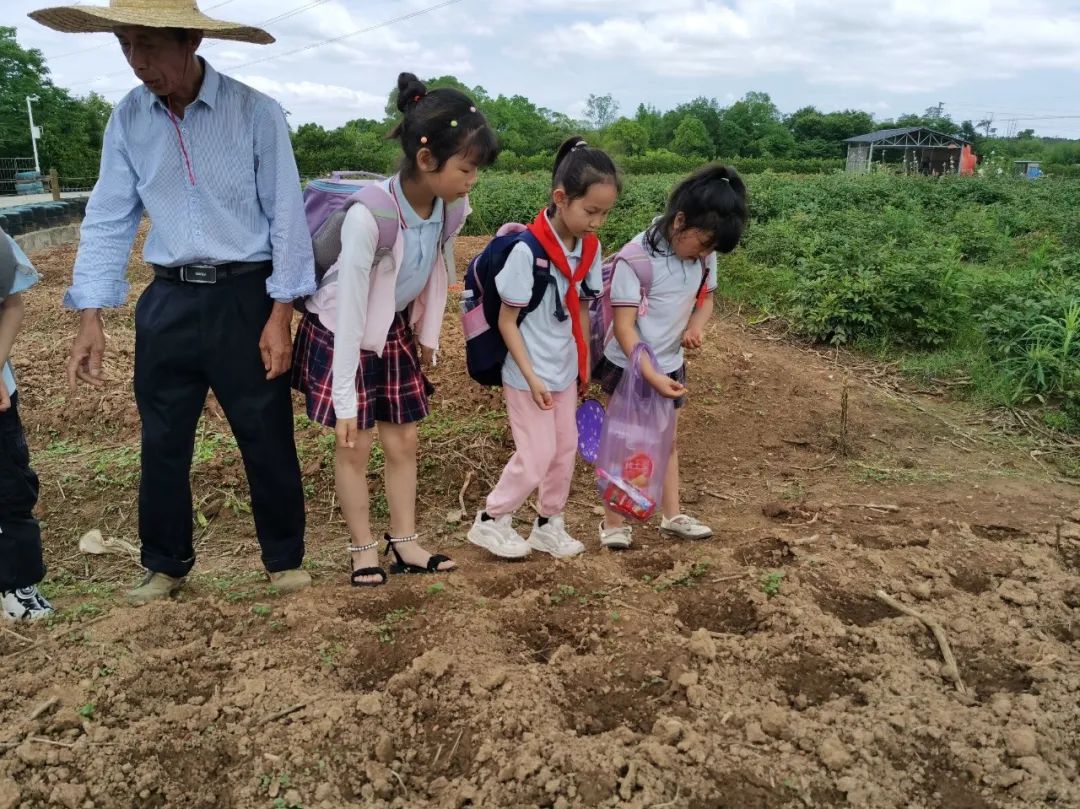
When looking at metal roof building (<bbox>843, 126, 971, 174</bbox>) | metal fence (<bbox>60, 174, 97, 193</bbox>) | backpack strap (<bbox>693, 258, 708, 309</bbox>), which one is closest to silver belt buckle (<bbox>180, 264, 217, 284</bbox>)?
backpack strap (<bbox>693, 258, 708, 309</bbox>)

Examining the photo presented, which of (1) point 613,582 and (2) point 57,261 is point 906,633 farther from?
(2) point 57,261

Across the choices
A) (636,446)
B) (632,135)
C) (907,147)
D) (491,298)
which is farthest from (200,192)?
(632,135)

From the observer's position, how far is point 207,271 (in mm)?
2361

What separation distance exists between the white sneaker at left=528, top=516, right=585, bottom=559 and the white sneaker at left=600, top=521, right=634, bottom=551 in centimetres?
12

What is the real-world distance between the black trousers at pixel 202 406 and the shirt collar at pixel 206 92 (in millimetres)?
488

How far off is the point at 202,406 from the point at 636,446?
1.46 meters

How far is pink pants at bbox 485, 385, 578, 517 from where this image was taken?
9.41 ft

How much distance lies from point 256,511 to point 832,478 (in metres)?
2.69

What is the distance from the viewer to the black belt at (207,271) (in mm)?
2361

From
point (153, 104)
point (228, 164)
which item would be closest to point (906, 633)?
point (228, 164)

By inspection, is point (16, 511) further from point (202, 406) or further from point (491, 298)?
point (491, 298)

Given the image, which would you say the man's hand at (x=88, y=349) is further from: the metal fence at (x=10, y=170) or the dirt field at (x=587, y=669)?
the metal fence at (x=10, y=170)

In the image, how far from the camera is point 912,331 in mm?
5938

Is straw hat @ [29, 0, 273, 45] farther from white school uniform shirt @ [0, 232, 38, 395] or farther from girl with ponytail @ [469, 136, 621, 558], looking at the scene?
girl with ponytail @ [469, 136, 621, 558]
